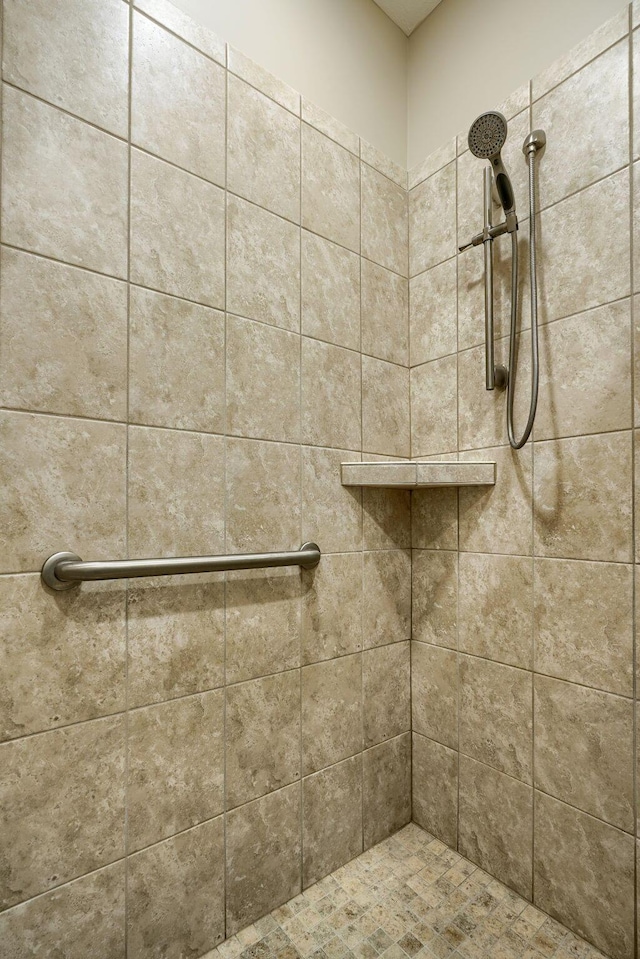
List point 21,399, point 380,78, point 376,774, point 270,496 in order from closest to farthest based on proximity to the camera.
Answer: point 21,399, point 270,496, point 376,774, point 380,78

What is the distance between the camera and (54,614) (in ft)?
2.82

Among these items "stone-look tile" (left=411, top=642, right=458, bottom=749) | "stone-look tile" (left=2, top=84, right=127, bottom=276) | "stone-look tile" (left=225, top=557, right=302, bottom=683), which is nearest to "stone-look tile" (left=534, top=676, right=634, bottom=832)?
"stone-look tile" (left=411, top=642, right=458, bottom=749)

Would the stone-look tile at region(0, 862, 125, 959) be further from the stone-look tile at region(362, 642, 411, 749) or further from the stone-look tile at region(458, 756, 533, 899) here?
the stone-look tile at region(458, 756, 533, 899)

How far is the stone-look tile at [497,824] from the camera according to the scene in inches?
46.1

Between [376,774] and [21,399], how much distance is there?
129 cm

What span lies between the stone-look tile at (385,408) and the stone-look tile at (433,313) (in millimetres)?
96

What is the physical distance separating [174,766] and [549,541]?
966 mm

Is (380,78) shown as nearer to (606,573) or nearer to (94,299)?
(94,299)

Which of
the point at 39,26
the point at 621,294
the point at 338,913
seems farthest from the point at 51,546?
Answer: the point at 621,294

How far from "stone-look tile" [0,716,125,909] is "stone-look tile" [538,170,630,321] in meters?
1.33

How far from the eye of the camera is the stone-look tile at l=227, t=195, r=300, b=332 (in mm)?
1124

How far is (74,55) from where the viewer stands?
908 mm

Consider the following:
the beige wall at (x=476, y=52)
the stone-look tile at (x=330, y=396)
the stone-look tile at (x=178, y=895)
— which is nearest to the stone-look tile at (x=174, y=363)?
the stone-look tile at (x=330, y=396)

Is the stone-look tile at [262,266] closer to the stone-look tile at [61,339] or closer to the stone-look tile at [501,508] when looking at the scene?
the stone-look tile at [61,339]
